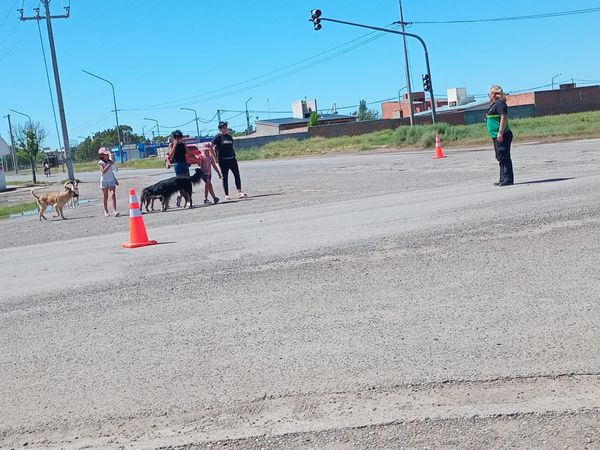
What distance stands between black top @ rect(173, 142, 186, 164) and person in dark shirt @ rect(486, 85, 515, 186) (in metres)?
6.87

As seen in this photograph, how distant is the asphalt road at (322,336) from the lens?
14.7ft

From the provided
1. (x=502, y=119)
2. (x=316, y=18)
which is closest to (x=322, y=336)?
(x=502, y=119)

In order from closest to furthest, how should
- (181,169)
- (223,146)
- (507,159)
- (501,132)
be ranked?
(501,132), (507,159), (223,146), (181,169)

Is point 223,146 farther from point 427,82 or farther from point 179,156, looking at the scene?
point 427,82

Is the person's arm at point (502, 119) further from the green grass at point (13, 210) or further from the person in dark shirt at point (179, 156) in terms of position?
the green grass at point (13, 210)

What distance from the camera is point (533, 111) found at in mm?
86938

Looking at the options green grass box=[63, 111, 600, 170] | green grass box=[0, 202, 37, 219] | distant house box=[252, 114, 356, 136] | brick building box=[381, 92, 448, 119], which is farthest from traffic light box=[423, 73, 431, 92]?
distant house box=[252, 114, 356, 136]

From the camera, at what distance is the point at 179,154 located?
18000mm

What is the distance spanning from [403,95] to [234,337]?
5063 inches

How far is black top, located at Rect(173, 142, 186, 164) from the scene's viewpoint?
705 inches

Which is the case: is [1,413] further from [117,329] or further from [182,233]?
[182,233]

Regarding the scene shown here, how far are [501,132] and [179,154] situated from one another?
7.29 meters

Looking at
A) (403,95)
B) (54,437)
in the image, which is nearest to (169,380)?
(54,437)

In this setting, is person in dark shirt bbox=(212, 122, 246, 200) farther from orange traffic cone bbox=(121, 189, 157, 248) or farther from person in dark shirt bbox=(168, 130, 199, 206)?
orange traffic cone bbox=(121, 189, 157, 248)
